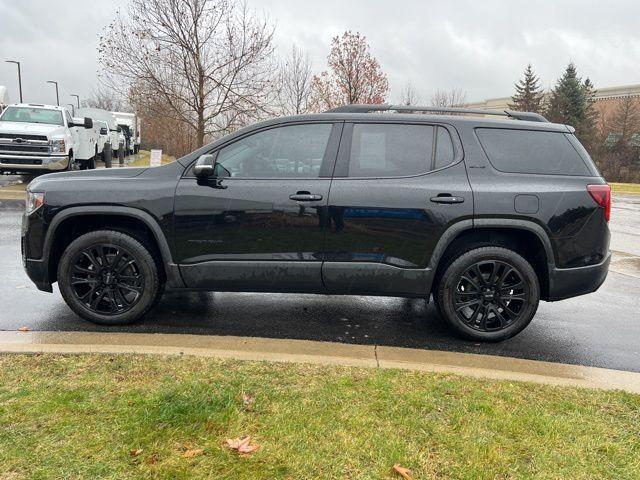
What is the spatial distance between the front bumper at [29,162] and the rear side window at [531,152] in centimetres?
1227

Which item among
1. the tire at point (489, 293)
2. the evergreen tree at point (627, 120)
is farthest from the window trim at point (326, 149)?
the evergreen tree at point (627, 120)

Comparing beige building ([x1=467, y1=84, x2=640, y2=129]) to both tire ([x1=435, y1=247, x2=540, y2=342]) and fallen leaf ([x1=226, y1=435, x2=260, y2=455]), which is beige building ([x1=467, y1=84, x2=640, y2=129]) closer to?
tire ([x1=435, y1=247, x2=540, y2=342])

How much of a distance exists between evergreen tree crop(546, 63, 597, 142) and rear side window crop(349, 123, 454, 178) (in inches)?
1963

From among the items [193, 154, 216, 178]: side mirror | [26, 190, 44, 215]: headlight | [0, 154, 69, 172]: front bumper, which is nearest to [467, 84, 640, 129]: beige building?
[0, 154, 69, 172]: front bumper

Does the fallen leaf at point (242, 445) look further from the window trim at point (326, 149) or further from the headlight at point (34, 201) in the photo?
the headlight at point (34, 201)

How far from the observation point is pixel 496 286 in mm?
4094

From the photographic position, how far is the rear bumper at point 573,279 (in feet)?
13.2

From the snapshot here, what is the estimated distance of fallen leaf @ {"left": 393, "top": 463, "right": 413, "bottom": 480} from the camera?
2234 millimetres

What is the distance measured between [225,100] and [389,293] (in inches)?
487

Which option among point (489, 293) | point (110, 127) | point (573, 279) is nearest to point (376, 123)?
point (489, 293)

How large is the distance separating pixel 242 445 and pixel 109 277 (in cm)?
231

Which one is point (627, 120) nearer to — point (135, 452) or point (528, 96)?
point (528, 96)

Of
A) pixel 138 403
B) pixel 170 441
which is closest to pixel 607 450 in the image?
pixel 170 441

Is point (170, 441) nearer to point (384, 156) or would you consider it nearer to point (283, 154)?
point (283, 154)
